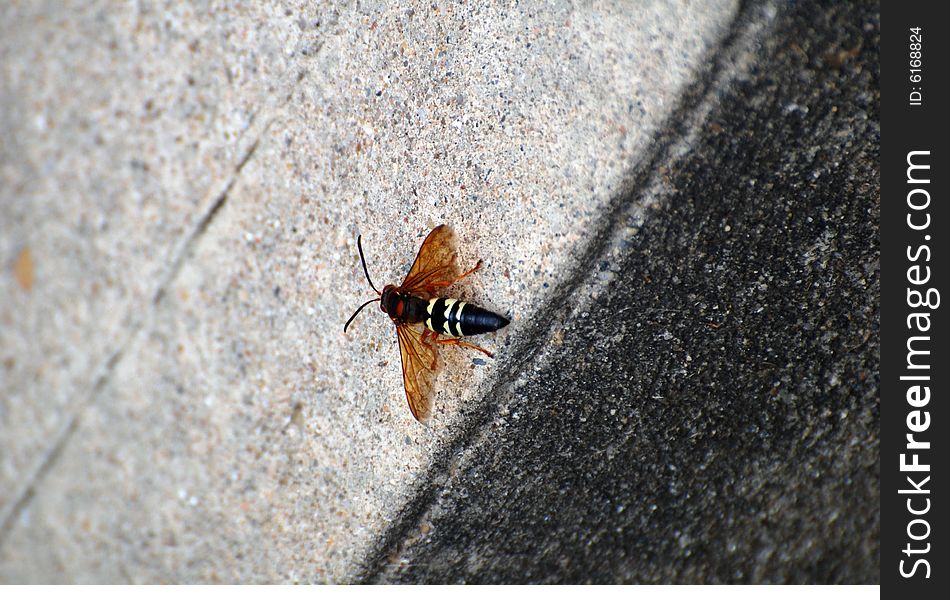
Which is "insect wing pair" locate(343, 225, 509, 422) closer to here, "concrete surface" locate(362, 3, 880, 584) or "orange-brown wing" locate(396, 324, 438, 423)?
"orange-brown wing" locate(396, 324, 438, 423)

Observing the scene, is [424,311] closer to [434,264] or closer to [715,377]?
[434,264]

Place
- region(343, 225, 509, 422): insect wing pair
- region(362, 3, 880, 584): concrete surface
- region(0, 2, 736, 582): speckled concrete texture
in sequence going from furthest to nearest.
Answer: region(343, 225, 509, 422): insect wing pair → region(0, 2, 736, 582): speckled concrete texture → region(362, 3, 880, 584): concrete surface

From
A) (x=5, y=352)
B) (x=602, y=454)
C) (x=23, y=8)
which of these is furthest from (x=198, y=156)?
(x=602, y=454)

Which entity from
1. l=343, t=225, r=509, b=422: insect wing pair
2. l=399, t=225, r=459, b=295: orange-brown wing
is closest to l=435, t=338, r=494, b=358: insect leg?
l=343, t=225, r=509, b=422: insect wing pair

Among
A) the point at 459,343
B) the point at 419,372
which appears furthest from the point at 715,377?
the point at 419,372

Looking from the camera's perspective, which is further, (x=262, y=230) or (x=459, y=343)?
(x=262, y=230)
